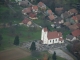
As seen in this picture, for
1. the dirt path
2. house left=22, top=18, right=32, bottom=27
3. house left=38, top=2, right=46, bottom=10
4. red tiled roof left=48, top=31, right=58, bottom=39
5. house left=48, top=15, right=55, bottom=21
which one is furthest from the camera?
house left=38, top=2, right=46, bottom=10

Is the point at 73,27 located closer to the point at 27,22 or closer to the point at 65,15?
the point at 65,15

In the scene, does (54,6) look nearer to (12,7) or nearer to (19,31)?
(12,7)

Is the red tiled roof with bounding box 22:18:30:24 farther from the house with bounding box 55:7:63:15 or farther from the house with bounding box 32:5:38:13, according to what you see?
the house with bounding box 55:7:63:15

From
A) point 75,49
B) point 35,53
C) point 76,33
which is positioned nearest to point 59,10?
point 76,33

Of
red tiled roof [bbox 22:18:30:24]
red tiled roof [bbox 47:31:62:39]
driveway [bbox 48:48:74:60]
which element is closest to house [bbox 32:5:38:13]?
red tiled roof [bbox 22:18:30:24]

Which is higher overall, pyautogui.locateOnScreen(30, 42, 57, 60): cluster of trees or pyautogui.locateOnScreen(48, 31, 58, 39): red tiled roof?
pyautogui.locateOnScreen(48, 31, 58, 39): red tiled roof

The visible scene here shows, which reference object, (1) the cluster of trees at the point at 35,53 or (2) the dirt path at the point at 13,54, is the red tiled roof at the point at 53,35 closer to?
(1) the cluster of trees at the point at 35,53

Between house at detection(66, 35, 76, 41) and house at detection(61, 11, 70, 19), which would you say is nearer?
house at detection(66, 35, 76, 41)
